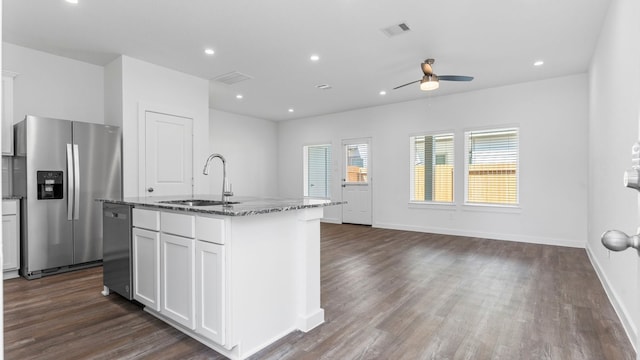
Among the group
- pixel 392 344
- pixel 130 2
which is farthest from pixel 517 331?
pixel 130 2

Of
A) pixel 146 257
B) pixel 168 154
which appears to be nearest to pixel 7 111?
pixel 168 154

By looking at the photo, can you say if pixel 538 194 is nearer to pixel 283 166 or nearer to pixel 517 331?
pixel 517 331

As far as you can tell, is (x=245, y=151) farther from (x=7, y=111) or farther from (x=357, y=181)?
(x=7, y=111)

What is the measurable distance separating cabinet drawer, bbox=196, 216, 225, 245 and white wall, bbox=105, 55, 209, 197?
2.83 metres

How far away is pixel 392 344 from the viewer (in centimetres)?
234

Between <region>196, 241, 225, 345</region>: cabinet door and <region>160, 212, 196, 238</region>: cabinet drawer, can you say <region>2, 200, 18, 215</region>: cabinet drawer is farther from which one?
<region>196, 241, 225, 345</region>: cabinet door

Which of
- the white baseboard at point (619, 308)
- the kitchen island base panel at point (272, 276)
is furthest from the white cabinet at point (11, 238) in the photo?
the white baseboard at point (619, 308)

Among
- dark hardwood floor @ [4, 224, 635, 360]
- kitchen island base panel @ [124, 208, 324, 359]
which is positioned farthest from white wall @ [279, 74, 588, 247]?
kitchen island base panel @ [124, 208, 324, 359]

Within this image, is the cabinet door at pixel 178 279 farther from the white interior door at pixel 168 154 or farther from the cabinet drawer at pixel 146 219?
the white interior door at pixel 168 154

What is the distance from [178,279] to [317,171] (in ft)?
20.7

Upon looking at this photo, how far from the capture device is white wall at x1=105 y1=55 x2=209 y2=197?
4.47 meters

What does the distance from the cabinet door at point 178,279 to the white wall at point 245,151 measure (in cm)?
508

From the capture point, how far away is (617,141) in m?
2.89

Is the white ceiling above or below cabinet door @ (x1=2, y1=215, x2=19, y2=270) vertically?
above
